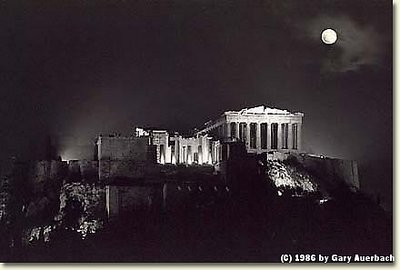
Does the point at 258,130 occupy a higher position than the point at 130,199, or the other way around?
the point at 258,130

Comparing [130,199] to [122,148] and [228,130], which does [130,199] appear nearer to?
[122,148]

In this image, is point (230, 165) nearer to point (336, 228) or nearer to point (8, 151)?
point (336, 228)

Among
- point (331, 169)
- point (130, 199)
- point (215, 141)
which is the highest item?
point (215, 141)

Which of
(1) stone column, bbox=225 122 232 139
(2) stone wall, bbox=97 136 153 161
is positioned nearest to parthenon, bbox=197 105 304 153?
(1) stone column, bbox=225 122 232 139

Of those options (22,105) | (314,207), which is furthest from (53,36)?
(314,207)

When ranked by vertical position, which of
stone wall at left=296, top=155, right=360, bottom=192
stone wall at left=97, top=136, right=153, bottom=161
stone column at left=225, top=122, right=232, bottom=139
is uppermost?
stone column at left=225, top=122, right=232, bottom=139

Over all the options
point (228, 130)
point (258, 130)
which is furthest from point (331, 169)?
point (228, 130)

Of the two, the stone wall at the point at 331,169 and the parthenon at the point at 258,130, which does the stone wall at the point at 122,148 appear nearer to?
the parthenon at the point at 258,130

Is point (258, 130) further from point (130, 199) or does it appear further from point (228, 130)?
point (130, 199)

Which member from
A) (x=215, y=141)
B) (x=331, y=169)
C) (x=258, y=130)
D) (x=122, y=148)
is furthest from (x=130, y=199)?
(x=331, y=169)

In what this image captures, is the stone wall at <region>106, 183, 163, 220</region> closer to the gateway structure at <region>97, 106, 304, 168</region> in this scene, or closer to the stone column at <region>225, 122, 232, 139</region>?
the gateway structure at <region>97, 106, 304, 168</region>

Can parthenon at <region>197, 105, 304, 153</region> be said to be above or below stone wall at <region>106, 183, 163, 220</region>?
above

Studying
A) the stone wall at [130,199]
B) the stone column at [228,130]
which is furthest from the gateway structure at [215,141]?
the stone wall at [130,199]

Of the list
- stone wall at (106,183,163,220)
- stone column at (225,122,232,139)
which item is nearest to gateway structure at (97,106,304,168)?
stone column at (225,122,232,139)
